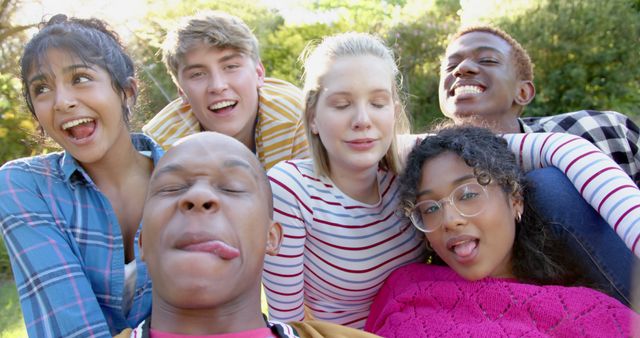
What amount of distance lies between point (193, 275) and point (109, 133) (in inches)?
39.0

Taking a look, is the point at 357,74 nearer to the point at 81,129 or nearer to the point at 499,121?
the point at 81,129

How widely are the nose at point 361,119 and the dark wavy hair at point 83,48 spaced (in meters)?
1.05

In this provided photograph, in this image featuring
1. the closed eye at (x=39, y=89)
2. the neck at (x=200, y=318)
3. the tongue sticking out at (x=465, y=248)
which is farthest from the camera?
the closed eye at (x=39, y=89)

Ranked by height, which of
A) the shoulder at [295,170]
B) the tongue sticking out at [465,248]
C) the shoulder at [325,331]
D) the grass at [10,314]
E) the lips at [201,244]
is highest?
the lips at [201,244]

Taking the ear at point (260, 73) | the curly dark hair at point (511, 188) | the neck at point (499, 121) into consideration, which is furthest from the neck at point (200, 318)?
the neck at point (499, 121)

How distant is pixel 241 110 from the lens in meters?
3.58

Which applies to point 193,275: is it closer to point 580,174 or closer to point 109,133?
point 109,133

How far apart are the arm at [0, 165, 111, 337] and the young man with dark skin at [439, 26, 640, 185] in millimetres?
2286

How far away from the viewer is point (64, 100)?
2562mm

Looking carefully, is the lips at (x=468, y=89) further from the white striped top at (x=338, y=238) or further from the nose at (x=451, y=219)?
the nose at (x=451, y=219)

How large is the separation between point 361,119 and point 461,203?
1.85ft

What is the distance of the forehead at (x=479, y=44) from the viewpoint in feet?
12.6

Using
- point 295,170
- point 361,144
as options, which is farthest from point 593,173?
point 295,170

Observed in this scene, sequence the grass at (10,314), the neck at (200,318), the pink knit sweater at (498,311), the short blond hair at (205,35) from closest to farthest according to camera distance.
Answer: the neck at (200,318) → the pink knit sweater at (498,311) → the short blond hair at (205,35) → the grass at (10,314)
